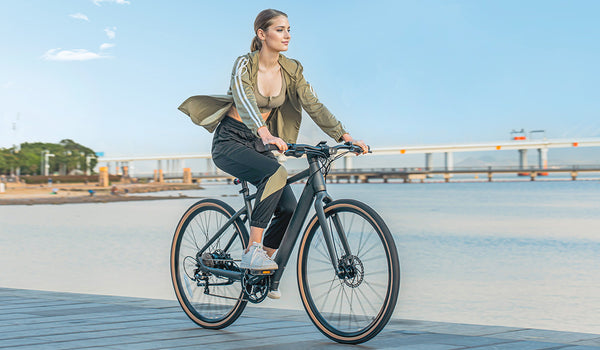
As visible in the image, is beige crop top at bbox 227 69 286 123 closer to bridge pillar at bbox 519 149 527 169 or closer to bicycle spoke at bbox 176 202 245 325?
bicycle spoke at bbox 176 202 245 325

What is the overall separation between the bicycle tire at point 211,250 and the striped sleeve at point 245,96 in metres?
0.73

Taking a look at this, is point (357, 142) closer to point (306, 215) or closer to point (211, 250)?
point (306, 215)

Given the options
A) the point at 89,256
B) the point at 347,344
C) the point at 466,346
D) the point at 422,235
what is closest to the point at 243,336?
the point at 347,344

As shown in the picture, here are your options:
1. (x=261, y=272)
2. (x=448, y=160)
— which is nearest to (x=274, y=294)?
(x=261, y=272)

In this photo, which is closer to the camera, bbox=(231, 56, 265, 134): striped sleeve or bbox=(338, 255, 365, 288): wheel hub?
bbox=(338, 255, 365, 288): wheel hub

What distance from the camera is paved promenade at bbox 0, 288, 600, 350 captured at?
3.63 m

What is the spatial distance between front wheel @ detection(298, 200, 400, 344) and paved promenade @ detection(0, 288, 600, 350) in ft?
0.43

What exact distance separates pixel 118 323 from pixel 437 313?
4.55 metres

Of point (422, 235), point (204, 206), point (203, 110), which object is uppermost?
point (203, 110)

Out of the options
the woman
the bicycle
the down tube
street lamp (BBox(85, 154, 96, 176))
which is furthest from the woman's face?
street lamp (BBox(85, 154, 96, 176))

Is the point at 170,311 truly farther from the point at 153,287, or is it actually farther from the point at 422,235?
the point at 422,235

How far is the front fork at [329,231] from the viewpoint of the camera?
3645 millimetres

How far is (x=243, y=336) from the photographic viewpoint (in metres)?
4.00

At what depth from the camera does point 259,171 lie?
3.97 metres
